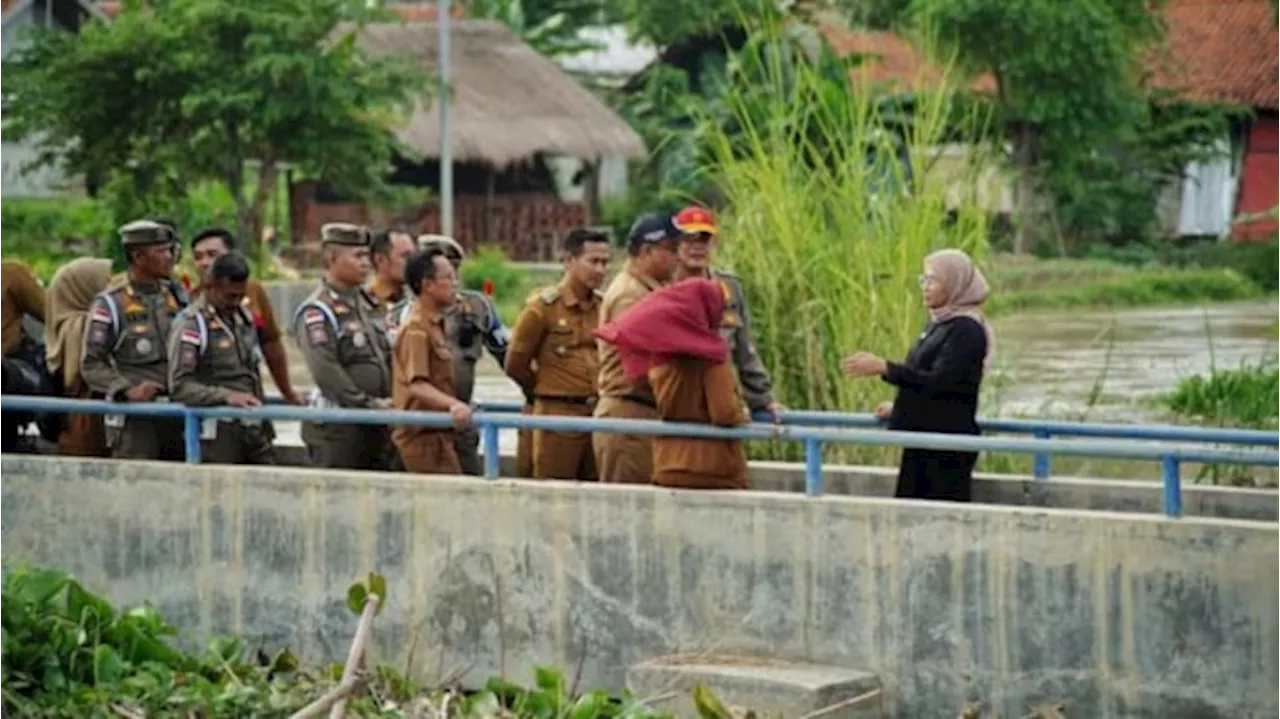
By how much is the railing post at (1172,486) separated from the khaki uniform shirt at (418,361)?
121 inches

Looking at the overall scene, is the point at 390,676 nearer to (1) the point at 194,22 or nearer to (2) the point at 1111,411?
(2) the point at 1111,411

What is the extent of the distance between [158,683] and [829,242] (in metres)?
4.96

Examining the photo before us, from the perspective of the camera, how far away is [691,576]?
10367mm

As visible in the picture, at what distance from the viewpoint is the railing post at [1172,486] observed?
9430mm

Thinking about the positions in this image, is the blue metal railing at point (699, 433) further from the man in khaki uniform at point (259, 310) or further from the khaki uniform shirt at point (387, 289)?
the khaki uniform shirt at point (387, 289)

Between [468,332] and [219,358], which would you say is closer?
[219,358]

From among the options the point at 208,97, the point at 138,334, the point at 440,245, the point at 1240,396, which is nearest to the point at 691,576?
the point at 440,245

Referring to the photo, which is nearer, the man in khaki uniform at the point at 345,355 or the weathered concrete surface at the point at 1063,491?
the weathered concrete surface at the point at 1063,491

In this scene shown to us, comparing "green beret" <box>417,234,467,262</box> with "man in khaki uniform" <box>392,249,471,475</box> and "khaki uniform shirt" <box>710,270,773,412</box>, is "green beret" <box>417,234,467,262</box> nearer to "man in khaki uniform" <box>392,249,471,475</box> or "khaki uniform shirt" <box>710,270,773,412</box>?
"man in khaki uniform" <box>392,249,471,475</box>

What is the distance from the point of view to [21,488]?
12.0 m

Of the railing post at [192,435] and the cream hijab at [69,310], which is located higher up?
the cream hijab at [69,310]

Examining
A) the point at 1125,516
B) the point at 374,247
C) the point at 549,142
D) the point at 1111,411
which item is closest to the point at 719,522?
the point at 1125,516

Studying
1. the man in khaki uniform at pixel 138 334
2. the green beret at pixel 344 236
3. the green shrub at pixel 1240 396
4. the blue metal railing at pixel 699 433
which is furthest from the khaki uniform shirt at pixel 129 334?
the green shrub at pixel 1240 396

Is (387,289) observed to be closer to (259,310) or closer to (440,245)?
(259,310)
